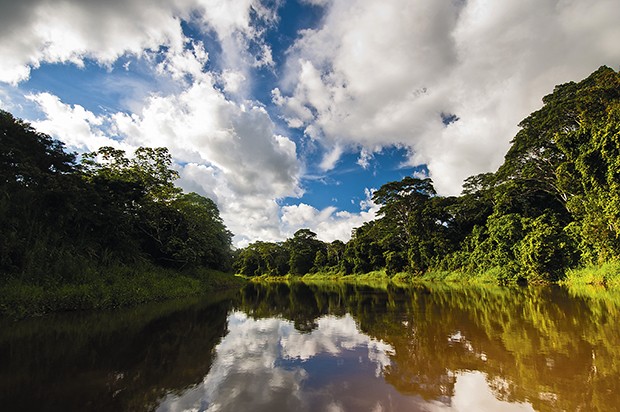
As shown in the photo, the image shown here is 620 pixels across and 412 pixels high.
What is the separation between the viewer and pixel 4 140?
49.9 feet

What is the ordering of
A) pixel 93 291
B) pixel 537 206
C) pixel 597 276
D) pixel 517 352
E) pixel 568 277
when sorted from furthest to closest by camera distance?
pixel 537 206 → pixel 568 277 → pixel 597 276 → pixel 93 291 → pixel 517 352

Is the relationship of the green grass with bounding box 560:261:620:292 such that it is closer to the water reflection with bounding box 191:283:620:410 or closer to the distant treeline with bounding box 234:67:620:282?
the distant treeline with bounding box 234:67:620:282

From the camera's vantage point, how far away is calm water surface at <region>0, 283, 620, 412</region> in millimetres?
4391

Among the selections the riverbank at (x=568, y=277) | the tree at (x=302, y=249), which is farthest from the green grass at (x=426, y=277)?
the tree at (x=302, y=249)

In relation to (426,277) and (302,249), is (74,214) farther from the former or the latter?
(302,249)

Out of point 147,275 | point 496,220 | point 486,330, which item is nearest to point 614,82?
point 496,220

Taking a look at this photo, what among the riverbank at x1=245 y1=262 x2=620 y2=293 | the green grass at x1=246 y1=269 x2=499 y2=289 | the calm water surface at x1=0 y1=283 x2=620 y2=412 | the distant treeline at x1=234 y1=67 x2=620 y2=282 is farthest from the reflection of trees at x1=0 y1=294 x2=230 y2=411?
the green grass at x1=246 y1=269 x2=499 y2=289

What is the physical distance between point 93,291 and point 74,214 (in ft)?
15.8

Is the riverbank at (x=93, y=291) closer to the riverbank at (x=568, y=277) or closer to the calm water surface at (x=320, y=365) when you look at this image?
the calm water surface at (x=320, y=365)

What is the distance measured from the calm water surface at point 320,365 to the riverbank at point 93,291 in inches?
55.8

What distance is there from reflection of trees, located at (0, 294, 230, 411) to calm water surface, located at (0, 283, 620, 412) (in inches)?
1.1

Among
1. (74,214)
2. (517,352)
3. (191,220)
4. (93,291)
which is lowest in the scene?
(517,352)

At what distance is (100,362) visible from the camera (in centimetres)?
627

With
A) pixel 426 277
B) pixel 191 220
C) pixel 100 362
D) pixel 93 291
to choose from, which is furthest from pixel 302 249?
pixel 100 362
